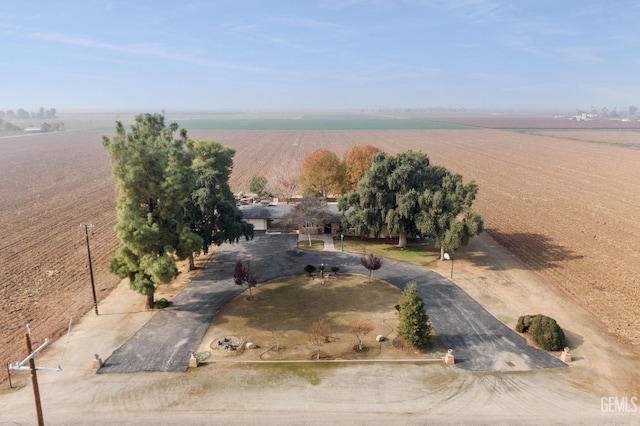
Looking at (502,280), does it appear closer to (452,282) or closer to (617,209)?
(452,282)

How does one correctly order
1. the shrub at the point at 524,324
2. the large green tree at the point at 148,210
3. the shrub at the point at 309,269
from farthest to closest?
the shrub at the point at 309,269, the large green tree at the point at 148,210, the shrub at the point at 524,324

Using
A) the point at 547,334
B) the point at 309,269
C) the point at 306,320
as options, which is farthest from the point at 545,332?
the point at 309,269

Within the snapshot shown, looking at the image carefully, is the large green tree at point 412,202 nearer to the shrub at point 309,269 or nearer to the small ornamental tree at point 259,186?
the shrub at point 309,269

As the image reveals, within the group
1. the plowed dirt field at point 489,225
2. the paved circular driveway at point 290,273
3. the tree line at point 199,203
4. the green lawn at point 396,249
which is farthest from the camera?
the green lawn at point 396,249

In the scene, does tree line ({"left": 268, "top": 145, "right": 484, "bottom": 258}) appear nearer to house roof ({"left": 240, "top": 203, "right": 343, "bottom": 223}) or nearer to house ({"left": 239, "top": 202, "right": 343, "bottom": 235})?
house ({"left": 239, "top": 202, "right": 343, "bottom": 235})

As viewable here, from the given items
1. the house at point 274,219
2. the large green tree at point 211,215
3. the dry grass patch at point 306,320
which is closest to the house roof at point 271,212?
the house at point 274,219

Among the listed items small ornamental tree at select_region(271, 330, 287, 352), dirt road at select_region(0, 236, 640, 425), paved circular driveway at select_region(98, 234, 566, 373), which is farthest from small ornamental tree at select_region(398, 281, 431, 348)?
small ornamental tree at select_region(271, 330, 287, 352)

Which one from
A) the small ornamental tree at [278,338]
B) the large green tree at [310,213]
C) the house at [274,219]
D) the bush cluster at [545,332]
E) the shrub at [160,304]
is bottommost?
the small ornamental tree at [278,338]
